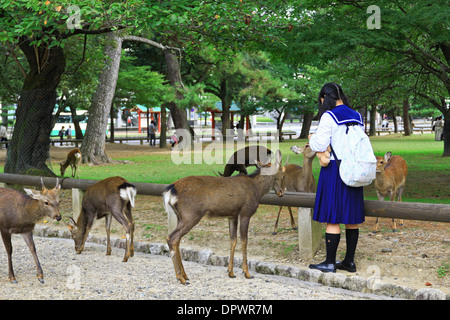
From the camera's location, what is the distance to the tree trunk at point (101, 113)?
22.7 m

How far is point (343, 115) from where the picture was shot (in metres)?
6.12

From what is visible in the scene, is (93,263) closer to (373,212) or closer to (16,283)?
(16,283)

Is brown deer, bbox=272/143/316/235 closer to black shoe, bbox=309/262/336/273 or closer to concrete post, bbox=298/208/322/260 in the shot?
concrete post, bbox=298/208/322/260

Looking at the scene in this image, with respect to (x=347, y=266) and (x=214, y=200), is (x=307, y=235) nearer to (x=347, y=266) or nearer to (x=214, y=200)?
(x=347, y=266)

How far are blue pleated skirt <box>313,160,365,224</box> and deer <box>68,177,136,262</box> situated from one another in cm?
258

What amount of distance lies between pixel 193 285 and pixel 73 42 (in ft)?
37.1

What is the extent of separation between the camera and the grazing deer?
38.5 ft

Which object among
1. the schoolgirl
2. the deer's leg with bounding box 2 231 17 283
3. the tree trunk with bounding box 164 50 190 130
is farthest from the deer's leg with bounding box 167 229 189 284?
the tree trunk with bounding box 164 50 190 130

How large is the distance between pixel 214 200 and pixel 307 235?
139 cm

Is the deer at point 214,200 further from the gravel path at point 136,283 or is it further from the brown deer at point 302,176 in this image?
the brown deer at point 302,176

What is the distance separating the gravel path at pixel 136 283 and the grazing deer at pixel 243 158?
14.6 feet

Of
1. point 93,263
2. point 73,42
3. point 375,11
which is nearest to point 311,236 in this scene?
point 93,263

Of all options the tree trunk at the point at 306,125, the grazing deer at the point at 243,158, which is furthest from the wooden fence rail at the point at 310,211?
the tree trunk at the point at 306,125

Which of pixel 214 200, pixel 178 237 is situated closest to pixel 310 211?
pixel 214 200
